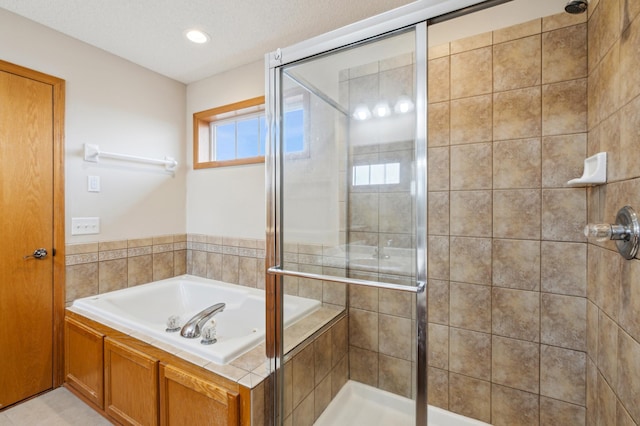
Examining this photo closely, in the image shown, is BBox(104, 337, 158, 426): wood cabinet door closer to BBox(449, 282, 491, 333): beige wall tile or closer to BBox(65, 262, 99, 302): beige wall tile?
BBox(65, 262, 99, 302): beige wall tile

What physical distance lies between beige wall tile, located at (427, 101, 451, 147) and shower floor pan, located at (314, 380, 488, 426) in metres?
1.44

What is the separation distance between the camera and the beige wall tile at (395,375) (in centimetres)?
140

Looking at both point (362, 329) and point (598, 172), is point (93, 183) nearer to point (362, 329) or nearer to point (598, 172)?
point (362, 329)

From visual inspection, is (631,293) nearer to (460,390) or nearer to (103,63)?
(460,390)

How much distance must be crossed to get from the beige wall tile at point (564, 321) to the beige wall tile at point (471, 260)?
30 cm

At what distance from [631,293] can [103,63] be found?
3.42m

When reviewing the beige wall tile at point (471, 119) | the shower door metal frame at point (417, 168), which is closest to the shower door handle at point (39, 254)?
the shower door metal frame at point (417, 168)

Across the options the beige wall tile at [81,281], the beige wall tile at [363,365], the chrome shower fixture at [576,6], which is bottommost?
the beige wall tile at [363,365]

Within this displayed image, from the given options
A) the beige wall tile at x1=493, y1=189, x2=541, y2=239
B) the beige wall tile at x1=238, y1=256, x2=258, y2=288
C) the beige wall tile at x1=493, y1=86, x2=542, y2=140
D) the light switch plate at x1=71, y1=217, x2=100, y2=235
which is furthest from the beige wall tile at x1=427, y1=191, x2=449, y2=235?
the light switch plate at x1=71, y1=217, x2=100, y2=235

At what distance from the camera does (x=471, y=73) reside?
171cm

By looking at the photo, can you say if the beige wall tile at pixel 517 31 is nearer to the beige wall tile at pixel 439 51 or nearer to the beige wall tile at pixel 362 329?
the beige wall tile at pixel 439 51

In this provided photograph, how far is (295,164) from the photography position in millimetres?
1496

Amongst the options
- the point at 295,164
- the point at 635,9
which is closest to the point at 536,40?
the point at 635,9

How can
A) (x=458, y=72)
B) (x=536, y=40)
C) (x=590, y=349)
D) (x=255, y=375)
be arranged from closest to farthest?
(x=255, y=375), (x=590, y=349), (x=536, y=40), (x=458, y=72)
